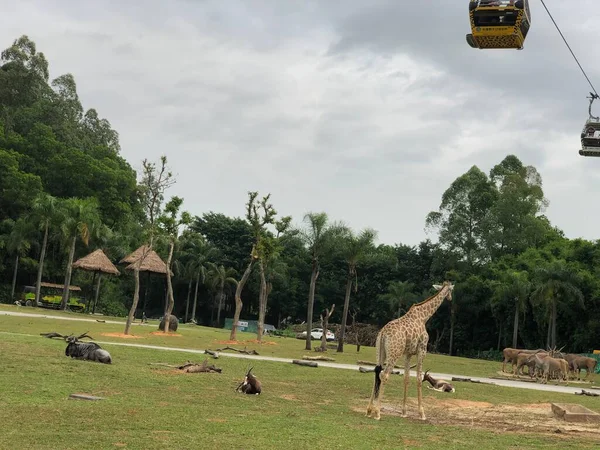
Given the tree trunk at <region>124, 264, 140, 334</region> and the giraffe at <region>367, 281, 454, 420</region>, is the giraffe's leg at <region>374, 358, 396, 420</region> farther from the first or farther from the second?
the tree trunk at <region>124, 264, 140, 334</region>

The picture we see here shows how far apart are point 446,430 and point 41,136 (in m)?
66.9

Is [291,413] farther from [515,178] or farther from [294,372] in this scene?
[515,178]

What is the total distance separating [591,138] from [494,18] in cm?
699

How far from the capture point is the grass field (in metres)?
10.3

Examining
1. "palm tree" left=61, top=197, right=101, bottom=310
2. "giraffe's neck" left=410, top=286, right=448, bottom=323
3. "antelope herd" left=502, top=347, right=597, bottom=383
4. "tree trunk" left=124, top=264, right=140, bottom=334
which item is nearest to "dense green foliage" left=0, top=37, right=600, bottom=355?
"palm tree" left=61, top=197, right=101, bottom=310

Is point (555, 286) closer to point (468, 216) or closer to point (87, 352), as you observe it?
point (468, 216)

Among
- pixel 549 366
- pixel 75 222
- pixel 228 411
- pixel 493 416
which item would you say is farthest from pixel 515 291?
pixel 228 411

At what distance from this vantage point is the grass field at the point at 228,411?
10.3m

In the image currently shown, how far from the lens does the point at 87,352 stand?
19516 millimetres

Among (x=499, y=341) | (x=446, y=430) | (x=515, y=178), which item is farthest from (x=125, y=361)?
(x=515, y=178)

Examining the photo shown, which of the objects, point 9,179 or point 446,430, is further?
point 9,179

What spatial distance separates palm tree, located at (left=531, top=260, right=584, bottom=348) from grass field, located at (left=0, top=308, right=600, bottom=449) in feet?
86.9

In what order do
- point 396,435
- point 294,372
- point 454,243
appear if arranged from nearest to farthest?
1. point 396,435
2. point 294,372
3. point 454,243

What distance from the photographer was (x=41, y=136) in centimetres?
7162
